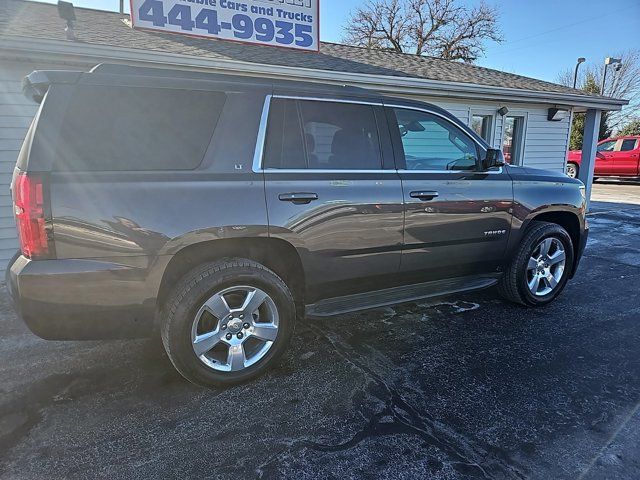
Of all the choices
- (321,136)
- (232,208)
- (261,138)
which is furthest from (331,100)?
(232,208)

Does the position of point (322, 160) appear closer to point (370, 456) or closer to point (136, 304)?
point (136, 304)

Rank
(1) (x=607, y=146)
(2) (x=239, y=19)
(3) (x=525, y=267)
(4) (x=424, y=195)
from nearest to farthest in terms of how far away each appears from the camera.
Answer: (4) (x=424, y=195) < (3) (x=525, y=267) < (2) (x=239, y=19) < (1) (x=607, y=146)

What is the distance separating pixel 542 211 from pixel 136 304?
361 cm

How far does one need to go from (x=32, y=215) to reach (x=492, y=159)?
11.1 feet

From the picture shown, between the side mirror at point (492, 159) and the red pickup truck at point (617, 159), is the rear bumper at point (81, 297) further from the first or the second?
the red pickup truck at point (617, 159)

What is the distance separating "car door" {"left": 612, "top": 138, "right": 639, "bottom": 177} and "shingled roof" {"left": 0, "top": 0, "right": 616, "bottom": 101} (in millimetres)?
9564

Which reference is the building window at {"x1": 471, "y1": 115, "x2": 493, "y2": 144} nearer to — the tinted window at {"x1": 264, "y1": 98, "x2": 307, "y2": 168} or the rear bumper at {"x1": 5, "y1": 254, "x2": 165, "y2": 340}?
the tinted window at {"x1": 264, "y1": 98, "x2": 307, "y2": 168}

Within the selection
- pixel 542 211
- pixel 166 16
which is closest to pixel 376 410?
pixel 542 211

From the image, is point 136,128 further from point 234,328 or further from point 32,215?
point 234,328

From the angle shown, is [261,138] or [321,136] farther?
[321,136]

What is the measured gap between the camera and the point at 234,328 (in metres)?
2.82

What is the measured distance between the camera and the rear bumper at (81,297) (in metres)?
2.32

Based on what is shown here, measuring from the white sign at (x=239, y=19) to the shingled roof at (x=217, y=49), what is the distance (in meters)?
0.13

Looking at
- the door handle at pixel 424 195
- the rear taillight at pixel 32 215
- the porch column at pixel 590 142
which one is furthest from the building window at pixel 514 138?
the rear taillight at pixel 32 215
